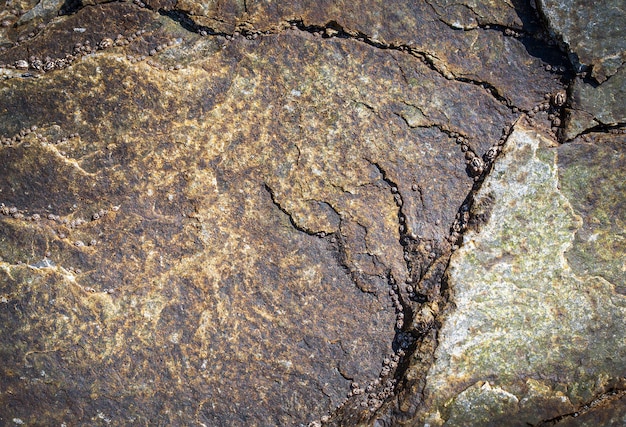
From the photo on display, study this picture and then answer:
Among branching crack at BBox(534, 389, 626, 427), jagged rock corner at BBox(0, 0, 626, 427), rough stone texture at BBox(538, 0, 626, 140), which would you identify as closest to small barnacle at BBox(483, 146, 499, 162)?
jagged rock corner at BBox(0, 0, 626, 427)

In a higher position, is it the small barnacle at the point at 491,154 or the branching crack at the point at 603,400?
the small barnacle at the point at 491,154

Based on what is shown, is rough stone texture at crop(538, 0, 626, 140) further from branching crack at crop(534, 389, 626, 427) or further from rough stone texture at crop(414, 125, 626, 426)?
branching crack at crop(534, 389, 626, 427)

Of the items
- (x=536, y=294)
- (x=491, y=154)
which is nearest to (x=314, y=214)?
(x=491, y=154)

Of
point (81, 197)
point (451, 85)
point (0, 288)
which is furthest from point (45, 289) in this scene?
point (451, 85)

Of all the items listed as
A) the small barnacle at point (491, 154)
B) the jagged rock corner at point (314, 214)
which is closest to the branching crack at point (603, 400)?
the jagged rock corner at point (314, 214)

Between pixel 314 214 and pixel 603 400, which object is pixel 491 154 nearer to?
pixel 314 214

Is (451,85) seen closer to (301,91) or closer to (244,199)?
(301,91)

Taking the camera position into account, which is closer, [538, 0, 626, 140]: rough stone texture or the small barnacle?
[538, 0, 626, 140]: rough stone texture

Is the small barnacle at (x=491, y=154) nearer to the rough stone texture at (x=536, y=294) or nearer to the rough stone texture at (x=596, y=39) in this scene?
the rough stone texture at (x=536, y=294)
